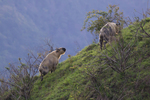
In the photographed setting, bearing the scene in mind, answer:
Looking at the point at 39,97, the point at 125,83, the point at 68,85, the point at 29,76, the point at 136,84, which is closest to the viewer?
the point at 136,84

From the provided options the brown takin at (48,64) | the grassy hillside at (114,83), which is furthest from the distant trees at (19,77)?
the grassy hillside at (114,83)

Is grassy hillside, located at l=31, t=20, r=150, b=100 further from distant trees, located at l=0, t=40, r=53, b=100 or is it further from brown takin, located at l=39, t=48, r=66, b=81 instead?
brown takin, located at l=39, t=48, r=66, b=81

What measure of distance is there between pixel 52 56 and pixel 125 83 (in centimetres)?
603

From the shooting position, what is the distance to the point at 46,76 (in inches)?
380

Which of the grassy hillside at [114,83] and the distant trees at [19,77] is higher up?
the distant trees at [19,77]

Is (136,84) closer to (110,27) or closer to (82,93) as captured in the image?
(82,93)

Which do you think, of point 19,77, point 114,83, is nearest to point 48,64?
point 19,77

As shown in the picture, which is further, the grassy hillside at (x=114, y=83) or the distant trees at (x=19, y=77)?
the distant trees at (x=19, y=77)

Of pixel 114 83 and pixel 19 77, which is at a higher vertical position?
pixel 19 77

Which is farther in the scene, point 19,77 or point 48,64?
point 48,64

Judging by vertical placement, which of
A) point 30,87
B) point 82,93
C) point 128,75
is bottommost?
point 128,75

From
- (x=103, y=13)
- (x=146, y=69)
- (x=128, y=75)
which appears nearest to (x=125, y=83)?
(x=128, y=75)

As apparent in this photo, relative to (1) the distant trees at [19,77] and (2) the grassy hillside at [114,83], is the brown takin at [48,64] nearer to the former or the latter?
(1) the distant trees at [19,77]

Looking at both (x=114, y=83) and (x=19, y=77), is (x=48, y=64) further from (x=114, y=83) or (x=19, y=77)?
(x=114, y=83)
